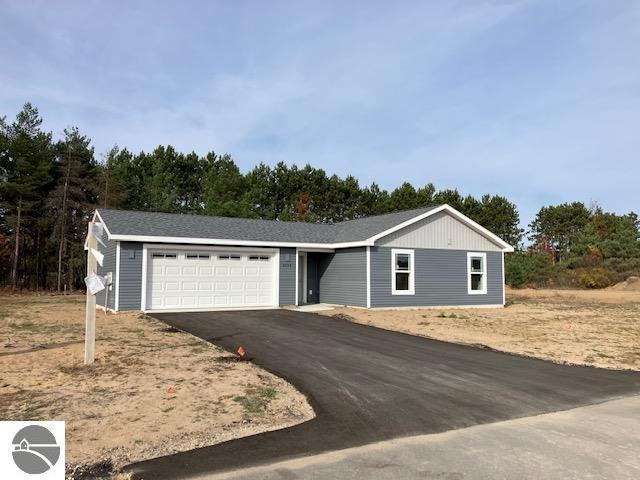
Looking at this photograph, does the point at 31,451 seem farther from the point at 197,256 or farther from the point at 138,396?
the point at 197,256

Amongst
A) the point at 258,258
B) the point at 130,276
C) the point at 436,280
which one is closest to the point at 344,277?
the point at 258,258

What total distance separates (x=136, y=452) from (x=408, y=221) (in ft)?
52.0

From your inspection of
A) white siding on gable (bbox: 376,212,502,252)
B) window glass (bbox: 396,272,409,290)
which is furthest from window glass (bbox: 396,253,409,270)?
white siding on gable (bbox: 376,212,502,252)

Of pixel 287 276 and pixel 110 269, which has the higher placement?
pixel 110 269

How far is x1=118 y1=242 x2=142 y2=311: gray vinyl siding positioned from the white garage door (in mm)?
363

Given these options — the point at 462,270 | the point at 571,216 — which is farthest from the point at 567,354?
the point at 571,216

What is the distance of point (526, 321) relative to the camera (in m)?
16.2

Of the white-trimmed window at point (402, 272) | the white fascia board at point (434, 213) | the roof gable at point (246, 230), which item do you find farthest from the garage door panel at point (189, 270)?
the white-trimmed window at point (402, 272)

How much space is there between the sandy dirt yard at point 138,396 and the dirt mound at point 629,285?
36.6m

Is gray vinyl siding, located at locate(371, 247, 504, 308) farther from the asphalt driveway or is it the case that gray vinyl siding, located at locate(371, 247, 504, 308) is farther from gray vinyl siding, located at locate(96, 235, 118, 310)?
gray vinyl siding, located at locate(96, 235, 118, 310)

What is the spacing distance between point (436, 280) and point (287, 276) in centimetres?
608

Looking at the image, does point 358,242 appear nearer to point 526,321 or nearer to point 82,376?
point 526,321

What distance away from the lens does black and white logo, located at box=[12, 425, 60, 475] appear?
3.38 meters

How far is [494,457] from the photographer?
4.51 metres
